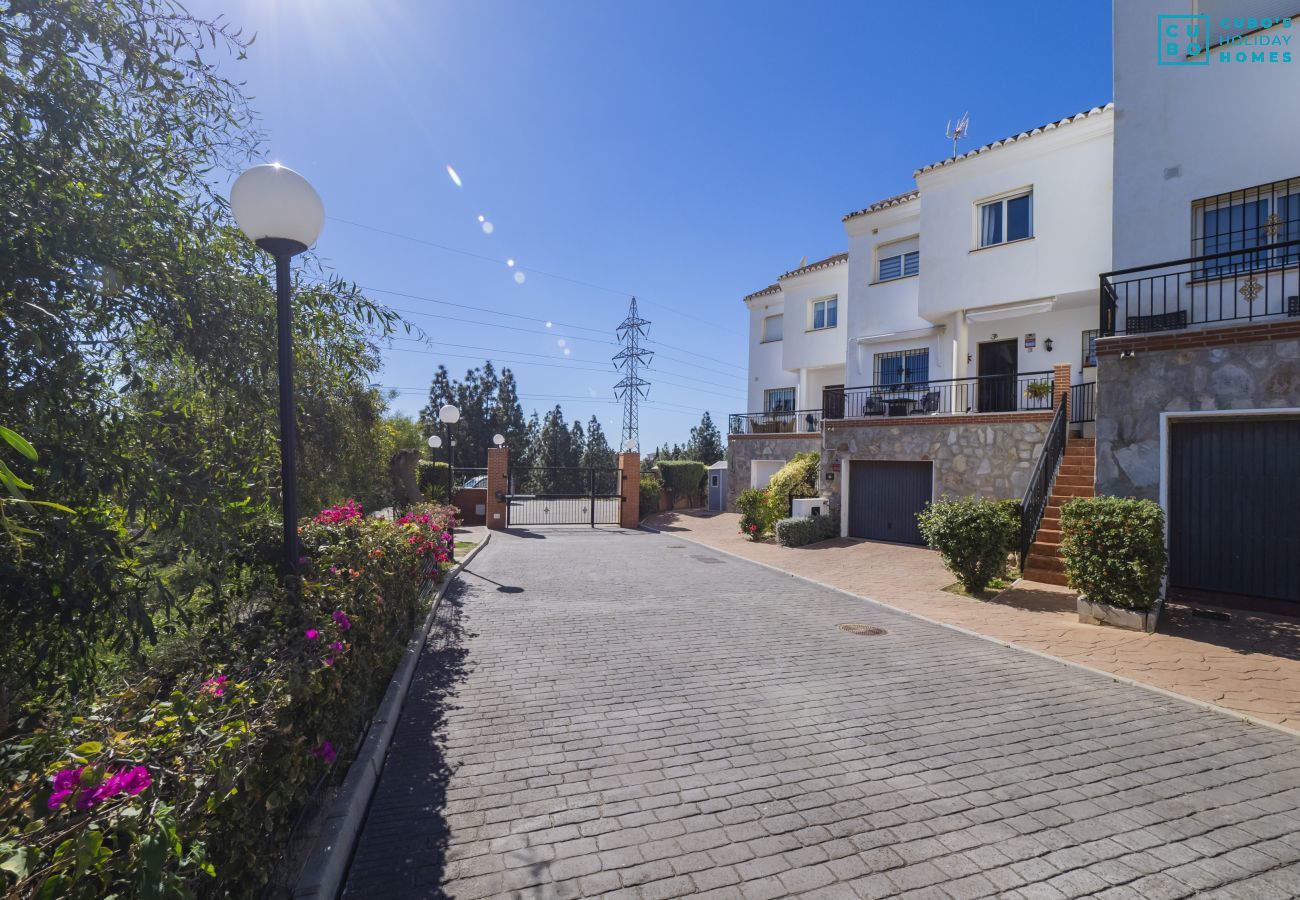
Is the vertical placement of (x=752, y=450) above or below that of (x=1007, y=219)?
below

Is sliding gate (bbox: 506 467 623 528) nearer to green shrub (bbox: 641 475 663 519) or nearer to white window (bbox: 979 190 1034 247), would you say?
green shrub (bbox: 641 475 663 519)

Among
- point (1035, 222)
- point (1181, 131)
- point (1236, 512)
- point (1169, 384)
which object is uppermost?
point (1035, 222)

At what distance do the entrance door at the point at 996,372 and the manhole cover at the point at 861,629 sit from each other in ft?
33.3

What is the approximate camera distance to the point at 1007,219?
14.1 m

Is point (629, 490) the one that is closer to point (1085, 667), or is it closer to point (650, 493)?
point (650, 493)

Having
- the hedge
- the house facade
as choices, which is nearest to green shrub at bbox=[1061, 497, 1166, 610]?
the house facade

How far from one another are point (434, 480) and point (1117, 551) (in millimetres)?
20398

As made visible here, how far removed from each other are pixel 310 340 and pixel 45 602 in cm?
→ 221

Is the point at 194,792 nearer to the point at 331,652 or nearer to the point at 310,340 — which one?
the point at 331,652

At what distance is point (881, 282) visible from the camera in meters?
17.0

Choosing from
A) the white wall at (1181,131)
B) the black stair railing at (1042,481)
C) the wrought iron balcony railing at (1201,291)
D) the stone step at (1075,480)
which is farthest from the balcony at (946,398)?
the white wall at (1181,131)

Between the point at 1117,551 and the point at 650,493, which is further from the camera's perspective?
the point at 650,493

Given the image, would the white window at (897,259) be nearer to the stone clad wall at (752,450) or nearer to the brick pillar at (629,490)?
the stone clad wall at (752,450)

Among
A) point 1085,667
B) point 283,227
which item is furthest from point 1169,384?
point 283,227
